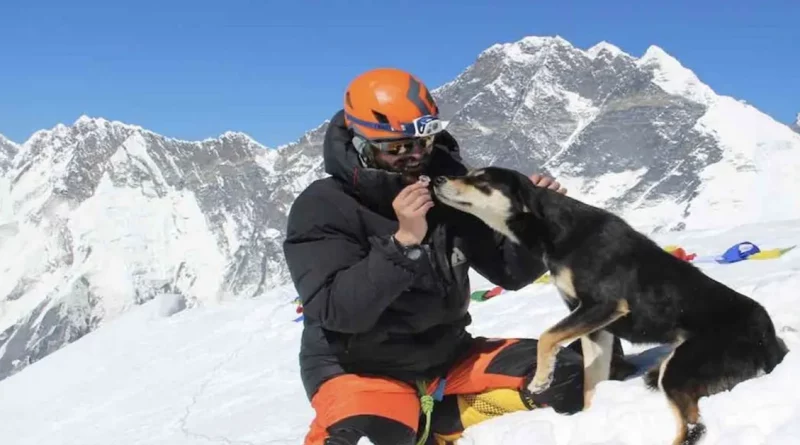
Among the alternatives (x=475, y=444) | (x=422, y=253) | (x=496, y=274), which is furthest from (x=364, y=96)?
(x=475, y=444)

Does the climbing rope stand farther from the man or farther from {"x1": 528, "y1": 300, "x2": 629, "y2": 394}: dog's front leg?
{"x1": 528, "y1": 300, "x2": 629, "y2": 394}: dog's front leg

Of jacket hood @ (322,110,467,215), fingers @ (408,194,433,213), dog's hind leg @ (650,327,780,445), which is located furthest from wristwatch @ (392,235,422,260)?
dog's hind leg @ (650,327,780,445)

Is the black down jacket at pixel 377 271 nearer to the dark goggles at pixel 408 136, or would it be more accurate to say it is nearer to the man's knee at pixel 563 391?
the dark goggles at pixel 408 136

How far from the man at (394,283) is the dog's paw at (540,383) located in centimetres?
7

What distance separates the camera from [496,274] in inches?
211

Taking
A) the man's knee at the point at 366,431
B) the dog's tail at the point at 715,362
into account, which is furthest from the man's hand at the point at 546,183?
the man's knee at the point at 366,431

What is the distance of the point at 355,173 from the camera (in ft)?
15.5

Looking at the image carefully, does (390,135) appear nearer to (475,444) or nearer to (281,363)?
(475,444)

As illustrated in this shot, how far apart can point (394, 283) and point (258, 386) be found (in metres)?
7.76

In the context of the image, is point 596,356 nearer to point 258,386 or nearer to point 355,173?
point 355,173

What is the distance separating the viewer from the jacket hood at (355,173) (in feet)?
15.5

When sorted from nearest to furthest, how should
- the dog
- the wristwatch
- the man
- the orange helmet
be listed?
the dog
the wristwatch
the man
the orange helmet

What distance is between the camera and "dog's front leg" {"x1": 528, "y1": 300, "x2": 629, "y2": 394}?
4488mm

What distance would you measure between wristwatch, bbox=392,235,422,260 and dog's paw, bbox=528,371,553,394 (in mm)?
1198
